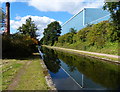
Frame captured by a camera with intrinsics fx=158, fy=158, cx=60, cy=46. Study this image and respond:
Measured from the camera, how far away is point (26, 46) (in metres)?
19.6

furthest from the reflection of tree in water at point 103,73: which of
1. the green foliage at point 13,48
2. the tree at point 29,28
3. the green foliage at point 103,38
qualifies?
the tree at point 29,28

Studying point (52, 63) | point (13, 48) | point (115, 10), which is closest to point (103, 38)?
point (115, 10)

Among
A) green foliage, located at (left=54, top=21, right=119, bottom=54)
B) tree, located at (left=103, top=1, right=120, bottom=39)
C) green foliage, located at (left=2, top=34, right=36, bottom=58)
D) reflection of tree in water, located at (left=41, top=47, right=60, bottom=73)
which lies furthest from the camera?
green foliage, located at (left=54, top=21, right=119, bottom=54)

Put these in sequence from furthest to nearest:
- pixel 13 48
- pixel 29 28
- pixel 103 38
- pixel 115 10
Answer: pixel 29 28 < pixel 103 38 < pixel 115 10 < pixel 13 48

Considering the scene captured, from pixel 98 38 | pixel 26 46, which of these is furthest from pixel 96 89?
pixel 98 38

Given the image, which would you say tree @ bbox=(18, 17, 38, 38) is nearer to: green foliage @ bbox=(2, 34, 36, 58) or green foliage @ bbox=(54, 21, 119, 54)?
green foliage @ bbox=(54, 21, 119, 54)

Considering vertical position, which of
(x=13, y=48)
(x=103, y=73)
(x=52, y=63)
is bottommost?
(x=52, y=63)

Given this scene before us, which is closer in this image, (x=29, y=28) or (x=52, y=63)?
(x=52, y=63)

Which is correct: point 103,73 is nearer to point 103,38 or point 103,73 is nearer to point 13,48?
point 13,48

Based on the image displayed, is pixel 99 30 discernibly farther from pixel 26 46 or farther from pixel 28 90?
pixel 28 90

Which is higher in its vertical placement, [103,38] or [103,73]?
[103,38]

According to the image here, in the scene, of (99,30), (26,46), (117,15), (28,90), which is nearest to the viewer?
(28,90)

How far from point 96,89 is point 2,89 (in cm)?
379

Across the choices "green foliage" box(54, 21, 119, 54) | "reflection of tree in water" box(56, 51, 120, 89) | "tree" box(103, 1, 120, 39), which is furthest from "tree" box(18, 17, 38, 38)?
"reflection of tree in water" box(56, 51, 120, 89)
